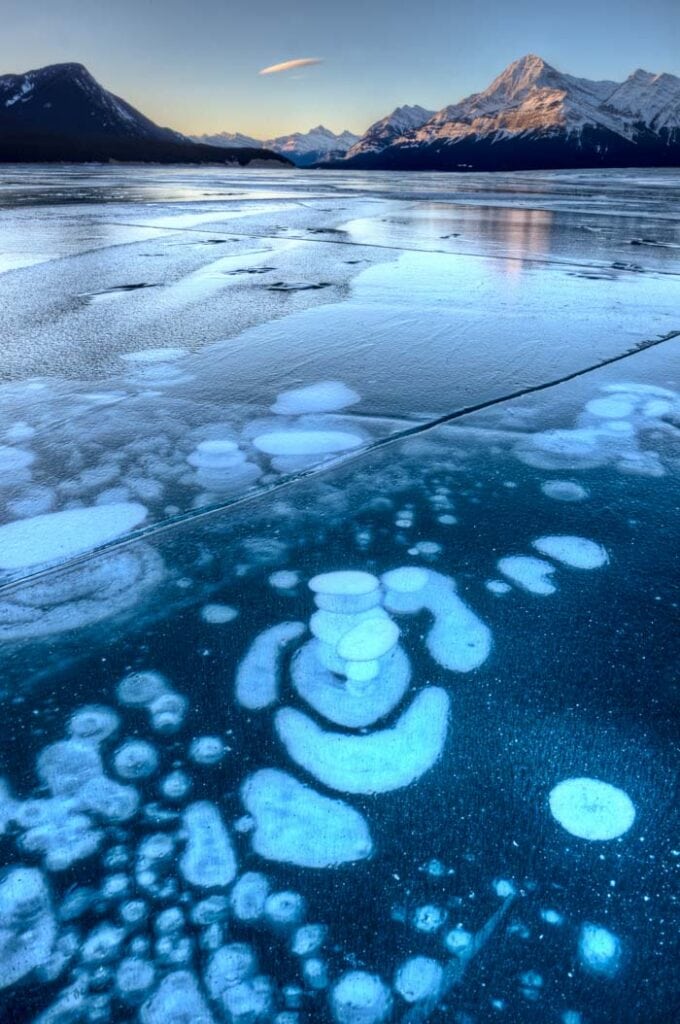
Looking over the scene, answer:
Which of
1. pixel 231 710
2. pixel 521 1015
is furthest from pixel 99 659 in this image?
pixel 521 1015

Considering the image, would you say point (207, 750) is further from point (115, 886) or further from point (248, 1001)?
point (248, 1001)

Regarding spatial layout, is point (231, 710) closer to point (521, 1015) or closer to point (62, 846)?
point (62, 846)

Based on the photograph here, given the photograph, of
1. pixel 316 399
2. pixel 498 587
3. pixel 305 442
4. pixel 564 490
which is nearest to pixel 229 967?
pixel 498 587

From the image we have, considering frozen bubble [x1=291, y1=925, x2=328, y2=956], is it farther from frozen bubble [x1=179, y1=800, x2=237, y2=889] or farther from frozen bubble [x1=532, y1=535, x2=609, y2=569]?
frozen bubble [x1=532, y1=535, x2=609, y2=569]

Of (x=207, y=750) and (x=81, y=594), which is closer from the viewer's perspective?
(x=207, y=750)

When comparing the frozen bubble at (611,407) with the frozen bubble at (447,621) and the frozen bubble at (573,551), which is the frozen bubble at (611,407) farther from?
the frozen bubble at (447,621)

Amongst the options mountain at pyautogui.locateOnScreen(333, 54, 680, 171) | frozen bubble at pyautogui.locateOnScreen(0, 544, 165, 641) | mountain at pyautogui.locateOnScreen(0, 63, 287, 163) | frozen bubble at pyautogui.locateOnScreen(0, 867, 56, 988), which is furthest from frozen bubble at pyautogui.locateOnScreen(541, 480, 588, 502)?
mountain at pyautogui.locateOnScreen(333, 54, 680, 171)
